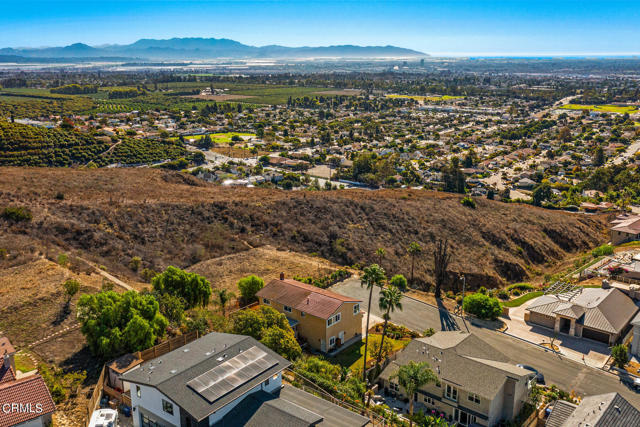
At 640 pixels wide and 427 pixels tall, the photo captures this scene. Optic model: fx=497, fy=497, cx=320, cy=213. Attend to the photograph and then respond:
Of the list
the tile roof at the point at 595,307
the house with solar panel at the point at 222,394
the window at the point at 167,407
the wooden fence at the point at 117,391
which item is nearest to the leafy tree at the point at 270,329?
the wooden fence at the point at 117,391

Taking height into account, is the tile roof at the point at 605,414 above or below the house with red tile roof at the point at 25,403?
below

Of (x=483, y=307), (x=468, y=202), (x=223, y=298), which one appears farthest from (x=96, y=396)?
(x=468, y=202)

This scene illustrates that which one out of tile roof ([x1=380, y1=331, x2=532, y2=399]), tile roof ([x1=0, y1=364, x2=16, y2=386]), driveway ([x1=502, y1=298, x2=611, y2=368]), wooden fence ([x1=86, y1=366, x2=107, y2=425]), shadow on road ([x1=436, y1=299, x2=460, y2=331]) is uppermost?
tile roof ([x1=0, y1=364, x2=16, y2=386])

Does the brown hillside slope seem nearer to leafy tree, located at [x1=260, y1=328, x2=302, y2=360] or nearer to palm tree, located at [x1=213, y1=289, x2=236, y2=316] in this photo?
palm tree, located at [x1=213, y1=289, x2=236, y2=316]

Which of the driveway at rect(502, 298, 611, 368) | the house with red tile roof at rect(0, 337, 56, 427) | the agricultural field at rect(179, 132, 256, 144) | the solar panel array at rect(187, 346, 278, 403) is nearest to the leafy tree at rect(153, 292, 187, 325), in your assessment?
the solar panel array at rect(187, 346, 278, 403)

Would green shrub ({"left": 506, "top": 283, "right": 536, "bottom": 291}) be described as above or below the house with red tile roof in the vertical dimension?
below

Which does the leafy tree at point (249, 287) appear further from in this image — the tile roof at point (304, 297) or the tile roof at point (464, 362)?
the tile roof at point (464, 362)

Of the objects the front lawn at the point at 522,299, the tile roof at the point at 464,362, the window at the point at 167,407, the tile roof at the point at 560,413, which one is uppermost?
the window at the point at 167,407
